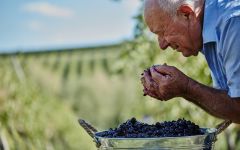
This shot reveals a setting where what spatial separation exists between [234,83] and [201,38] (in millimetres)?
333

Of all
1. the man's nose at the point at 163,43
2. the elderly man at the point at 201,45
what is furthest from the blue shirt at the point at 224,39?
the man's nose at the point at 163,43

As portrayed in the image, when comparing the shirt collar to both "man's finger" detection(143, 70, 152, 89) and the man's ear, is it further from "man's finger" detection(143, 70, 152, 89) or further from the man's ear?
"man's finger" detection(143, 70, 152, 89)

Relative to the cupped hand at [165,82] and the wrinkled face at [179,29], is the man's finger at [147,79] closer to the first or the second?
the cupped hand at [165,82]

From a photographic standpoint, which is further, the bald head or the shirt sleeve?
the bald head

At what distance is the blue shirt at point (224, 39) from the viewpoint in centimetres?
263

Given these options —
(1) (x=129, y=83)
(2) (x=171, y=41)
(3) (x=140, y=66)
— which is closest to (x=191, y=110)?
(3) (x=140, y=66)

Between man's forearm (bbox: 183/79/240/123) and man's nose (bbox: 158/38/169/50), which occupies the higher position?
man's nose (bbox: 158/38/169/50)

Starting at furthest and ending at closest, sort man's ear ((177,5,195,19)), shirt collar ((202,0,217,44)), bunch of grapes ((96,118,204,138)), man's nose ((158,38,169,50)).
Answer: man's nose ((158,38,169,50)) → man's ear ((177,5,195,19)) → shirt collar ((202,0,217,44)) → bunch of grapes ((96,118,204,138))

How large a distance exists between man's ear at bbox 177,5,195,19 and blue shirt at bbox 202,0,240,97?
88 mm

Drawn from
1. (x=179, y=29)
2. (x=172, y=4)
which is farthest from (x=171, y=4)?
(x=179, y=29)

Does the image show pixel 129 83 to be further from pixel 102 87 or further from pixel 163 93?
pixel 163 93

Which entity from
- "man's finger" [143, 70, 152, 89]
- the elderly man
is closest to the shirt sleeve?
the elderly man

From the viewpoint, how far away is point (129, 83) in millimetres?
29047

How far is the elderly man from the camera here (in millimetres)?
2656
